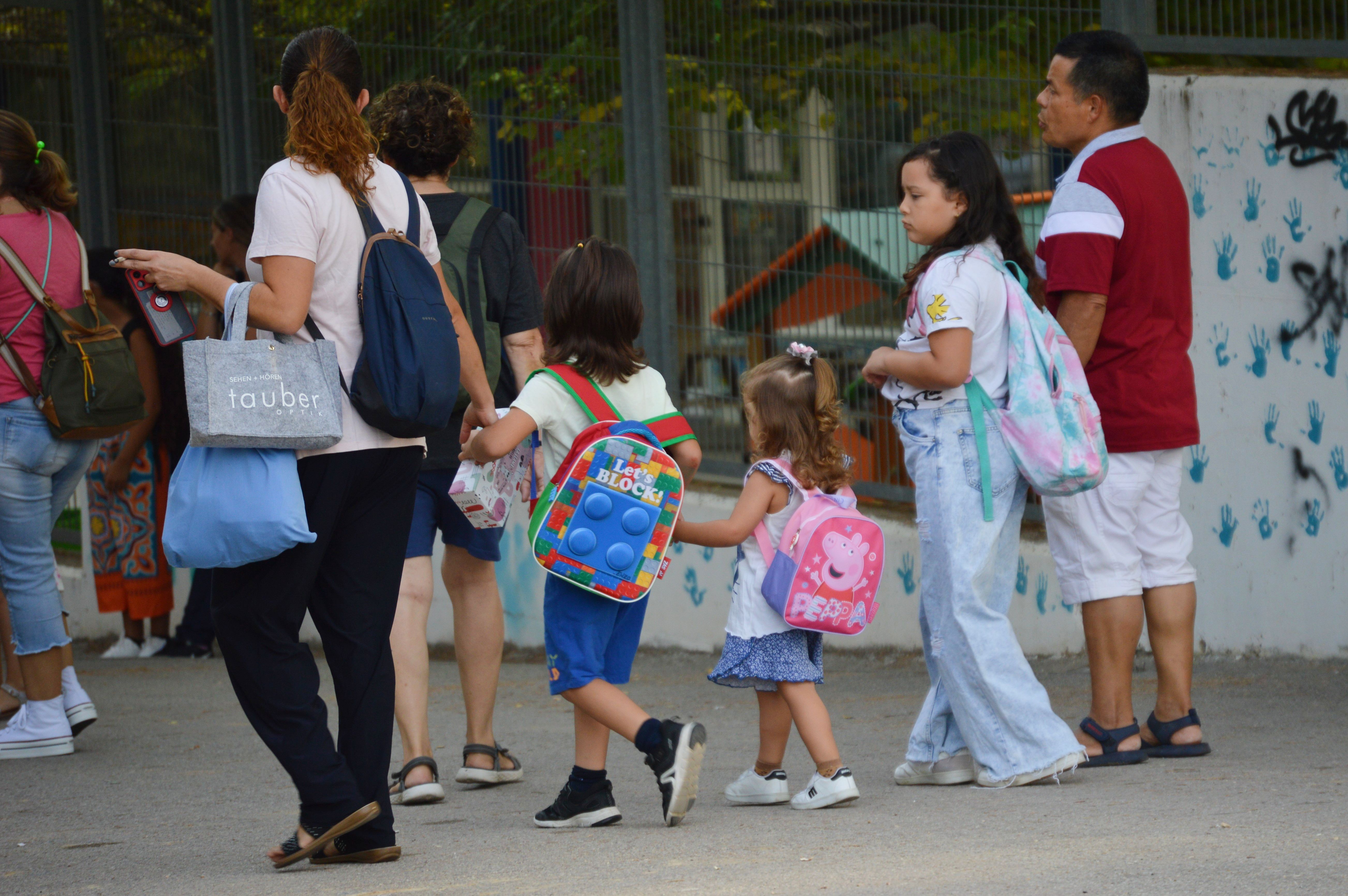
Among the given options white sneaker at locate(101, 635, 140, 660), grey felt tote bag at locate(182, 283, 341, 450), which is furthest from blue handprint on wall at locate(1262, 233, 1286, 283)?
white sneaker at locate(101, 635, 140, 660)

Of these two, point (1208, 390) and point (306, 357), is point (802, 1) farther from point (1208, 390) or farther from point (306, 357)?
point (306, 357)

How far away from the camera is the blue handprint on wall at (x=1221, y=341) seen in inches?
240

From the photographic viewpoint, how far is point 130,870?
3855 millimetres

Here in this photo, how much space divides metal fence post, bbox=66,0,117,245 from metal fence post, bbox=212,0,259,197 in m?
1.06

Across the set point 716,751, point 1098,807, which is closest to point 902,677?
point 716,751

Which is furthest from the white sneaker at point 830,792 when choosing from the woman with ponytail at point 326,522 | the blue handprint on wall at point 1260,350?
the blue handprint on wall at point 1260,350

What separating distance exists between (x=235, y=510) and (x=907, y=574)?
3854 mm

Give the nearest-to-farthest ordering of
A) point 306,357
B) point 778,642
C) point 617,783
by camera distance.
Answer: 1. point 306,357
2. point 778,642
3. point 617,783

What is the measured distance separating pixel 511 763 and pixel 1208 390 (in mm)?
3039

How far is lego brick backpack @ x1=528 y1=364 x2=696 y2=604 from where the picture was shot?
396cm

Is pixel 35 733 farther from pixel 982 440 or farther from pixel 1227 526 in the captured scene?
pixel 1227 526

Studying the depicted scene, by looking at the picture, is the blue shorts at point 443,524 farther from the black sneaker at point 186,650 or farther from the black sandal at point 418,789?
the black sneaker at point 186,650

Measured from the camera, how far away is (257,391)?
344 centimetres

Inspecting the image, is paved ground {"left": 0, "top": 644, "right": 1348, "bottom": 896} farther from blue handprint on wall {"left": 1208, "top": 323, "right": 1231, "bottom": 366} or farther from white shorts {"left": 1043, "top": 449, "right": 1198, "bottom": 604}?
blue handprint on wall {"left": 1208, "top": 323, "right": 1231, "bottom": 366}
